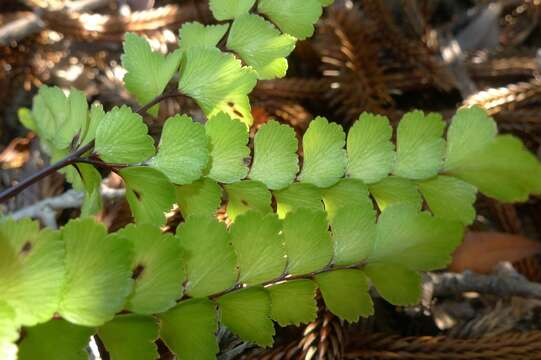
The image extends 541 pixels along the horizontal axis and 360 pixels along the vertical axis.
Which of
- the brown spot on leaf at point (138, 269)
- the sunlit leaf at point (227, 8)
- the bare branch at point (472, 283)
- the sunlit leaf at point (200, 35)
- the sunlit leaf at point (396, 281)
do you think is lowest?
the bare branch at point (472, 283)

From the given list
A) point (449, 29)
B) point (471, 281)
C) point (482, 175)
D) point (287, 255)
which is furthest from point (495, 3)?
point (287, 255)

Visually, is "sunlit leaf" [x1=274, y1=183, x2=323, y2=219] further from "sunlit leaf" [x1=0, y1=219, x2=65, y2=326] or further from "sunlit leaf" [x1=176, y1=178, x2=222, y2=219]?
"sunlit leaf" [x1=0, y1=219, x2=65, y2=326]

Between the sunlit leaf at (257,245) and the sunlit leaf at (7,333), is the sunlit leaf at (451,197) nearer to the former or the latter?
the sunlit leaf at (257,245)

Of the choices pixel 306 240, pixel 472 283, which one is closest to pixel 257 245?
pixel 306 240

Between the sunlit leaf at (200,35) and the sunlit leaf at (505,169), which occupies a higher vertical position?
the sunlit leaf at (200,35)

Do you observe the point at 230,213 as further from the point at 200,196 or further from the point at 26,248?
the point at 26,248

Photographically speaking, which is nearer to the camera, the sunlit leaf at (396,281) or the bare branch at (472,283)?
the sunlit leaf at (396,281)

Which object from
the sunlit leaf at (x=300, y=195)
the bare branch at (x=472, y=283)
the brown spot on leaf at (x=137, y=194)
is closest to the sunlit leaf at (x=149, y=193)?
the brown spot on leaf at (x=137, y=194)

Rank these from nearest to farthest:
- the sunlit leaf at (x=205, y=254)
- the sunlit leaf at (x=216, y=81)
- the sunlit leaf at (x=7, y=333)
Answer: the sunlit leaf at (x=7, y=333), the sunlit leaf at (x=205, y=254), the sunlit leaf at (x=216, y=81)

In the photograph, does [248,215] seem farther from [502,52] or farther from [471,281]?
[502,52]
